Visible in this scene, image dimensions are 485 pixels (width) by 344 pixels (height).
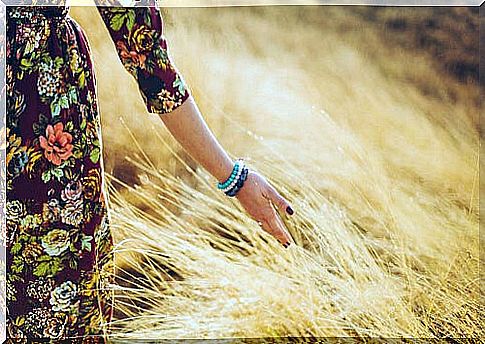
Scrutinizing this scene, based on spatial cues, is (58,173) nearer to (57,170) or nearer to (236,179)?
(57,170)

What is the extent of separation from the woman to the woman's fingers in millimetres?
1211

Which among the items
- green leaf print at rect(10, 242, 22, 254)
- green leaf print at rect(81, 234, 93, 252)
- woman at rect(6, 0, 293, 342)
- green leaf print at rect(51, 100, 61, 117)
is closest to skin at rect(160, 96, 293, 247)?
woman at rect(6, 0, 293, 342)

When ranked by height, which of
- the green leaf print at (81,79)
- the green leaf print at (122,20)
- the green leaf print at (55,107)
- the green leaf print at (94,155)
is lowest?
the green leaf print at (94,155)

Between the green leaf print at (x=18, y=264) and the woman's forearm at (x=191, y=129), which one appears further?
the woman's forearm at (x=191, y=129)

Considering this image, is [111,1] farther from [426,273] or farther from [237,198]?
[426,273]

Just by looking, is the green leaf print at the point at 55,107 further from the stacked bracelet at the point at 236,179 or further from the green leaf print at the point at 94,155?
the stacked bracelet at the point at 236,179

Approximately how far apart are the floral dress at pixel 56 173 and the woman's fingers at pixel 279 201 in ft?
4.04

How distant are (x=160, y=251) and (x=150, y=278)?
0.44 feet

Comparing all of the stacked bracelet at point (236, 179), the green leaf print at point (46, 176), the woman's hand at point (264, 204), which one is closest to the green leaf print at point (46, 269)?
the green leaf print at point (46, 176)

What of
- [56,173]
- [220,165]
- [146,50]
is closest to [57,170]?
[56,173]

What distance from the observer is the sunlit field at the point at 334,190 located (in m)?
3.51

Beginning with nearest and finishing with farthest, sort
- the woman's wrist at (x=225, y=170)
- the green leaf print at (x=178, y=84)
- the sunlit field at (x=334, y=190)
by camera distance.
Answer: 1. the green leaf print at (x=178, y=84)
2. the woman's wrist at (x=225, y=170)
3. the sunlit field at (x=334, y=190)

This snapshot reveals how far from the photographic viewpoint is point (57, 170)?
211 centimetres

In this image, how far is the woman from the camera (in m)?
2.07
